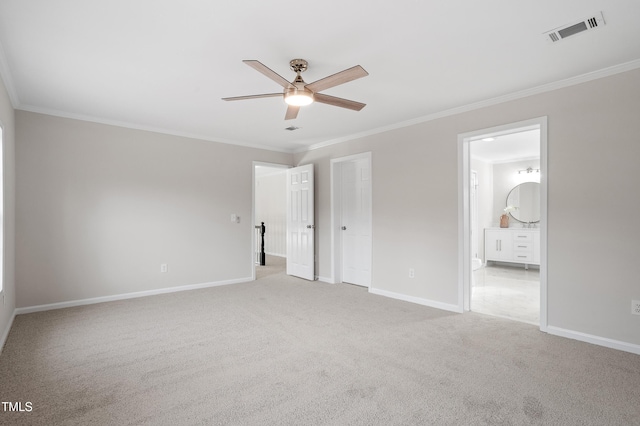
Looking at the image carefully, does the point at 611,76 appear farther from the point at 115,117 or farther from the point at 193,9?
the point at 115,117

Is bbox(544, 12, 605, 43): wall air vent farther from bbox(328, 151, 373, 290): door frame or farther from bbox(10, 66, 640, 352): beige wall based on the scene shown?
bbox(328, 151, 373, 290): door frame

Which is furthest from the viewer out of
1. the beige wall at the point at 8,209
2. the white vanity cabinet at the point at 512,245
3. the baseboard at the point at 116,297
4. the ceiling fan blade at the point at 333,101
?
the white vanity cabinet at the point at 512,245

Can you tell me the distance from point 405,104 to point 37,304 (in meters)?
4.92

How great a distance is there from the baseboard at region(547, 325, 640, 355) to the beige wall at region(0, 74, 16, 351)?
5032 millimetres

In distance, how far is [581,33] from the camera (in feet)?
7.57

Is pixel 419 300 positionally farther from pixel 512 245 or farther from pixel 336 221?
pixel 512 245

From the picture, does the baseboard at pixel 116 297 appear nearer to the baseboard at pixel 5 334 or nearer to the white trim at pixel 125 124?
the baseboard at pixel 5 334

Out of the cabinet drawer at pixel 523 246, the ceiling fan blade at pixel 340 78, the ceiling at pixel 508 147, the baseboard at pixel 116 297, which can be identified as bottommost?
the baseboard at pixel 116 297

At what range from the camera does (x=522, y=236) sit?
22.2ft

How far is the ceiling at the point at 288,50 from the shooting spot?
205 cm

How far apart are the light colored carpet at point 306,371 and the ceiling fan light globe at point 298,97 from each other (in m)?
2.06

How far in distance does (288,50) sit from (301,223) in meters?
3.77

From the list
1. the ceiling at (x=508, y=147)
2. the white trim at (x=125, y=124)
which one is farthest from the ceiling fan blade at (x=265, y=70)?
the ceiling at (x=508, y=147)

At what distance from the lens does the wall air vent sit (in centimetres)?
214
